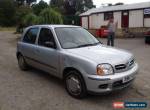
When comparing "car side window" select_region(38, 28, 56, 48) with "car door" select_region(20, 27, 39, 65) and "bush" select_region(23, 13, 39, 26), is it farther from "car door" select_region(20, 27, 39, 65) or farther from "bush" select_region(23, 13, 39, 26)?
"bush" select_region(23, 13, 39, 26)

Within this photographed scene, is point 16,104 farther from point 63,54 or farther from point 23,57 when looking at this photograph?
point 23,57

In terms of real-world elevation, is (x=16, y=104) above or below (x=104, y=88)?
below

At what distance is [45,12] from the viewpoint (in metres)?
20.2

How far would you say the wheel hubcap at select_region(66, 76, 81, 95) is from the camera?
5043mm

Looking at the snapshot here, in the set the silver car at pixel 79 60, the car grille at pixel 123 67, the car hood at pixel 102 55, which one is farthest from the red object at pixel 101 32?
the car grille at pixel 123 67

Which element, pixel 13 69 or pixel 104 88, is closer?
pixel 104 88

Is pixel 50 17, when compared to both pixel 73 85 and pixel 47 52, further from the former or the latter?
pixel 73 85

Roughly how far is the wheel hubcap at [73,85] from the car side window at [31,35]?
2.24 meters

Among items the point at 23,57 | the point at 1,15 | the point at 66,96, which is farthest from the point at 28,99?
the point at 1,15

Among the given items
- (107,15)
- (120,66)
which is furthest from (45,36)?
(107,15)

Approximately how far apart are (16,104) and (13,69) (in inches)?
136

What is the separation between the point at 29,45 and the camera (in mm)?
7027

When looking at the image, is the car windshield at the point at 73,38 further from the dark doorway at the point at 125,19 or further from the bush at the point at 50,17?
the dark doorway at the point at 125,19

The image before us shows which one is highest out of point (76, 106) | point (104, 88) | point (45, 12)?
point (45, 12)
